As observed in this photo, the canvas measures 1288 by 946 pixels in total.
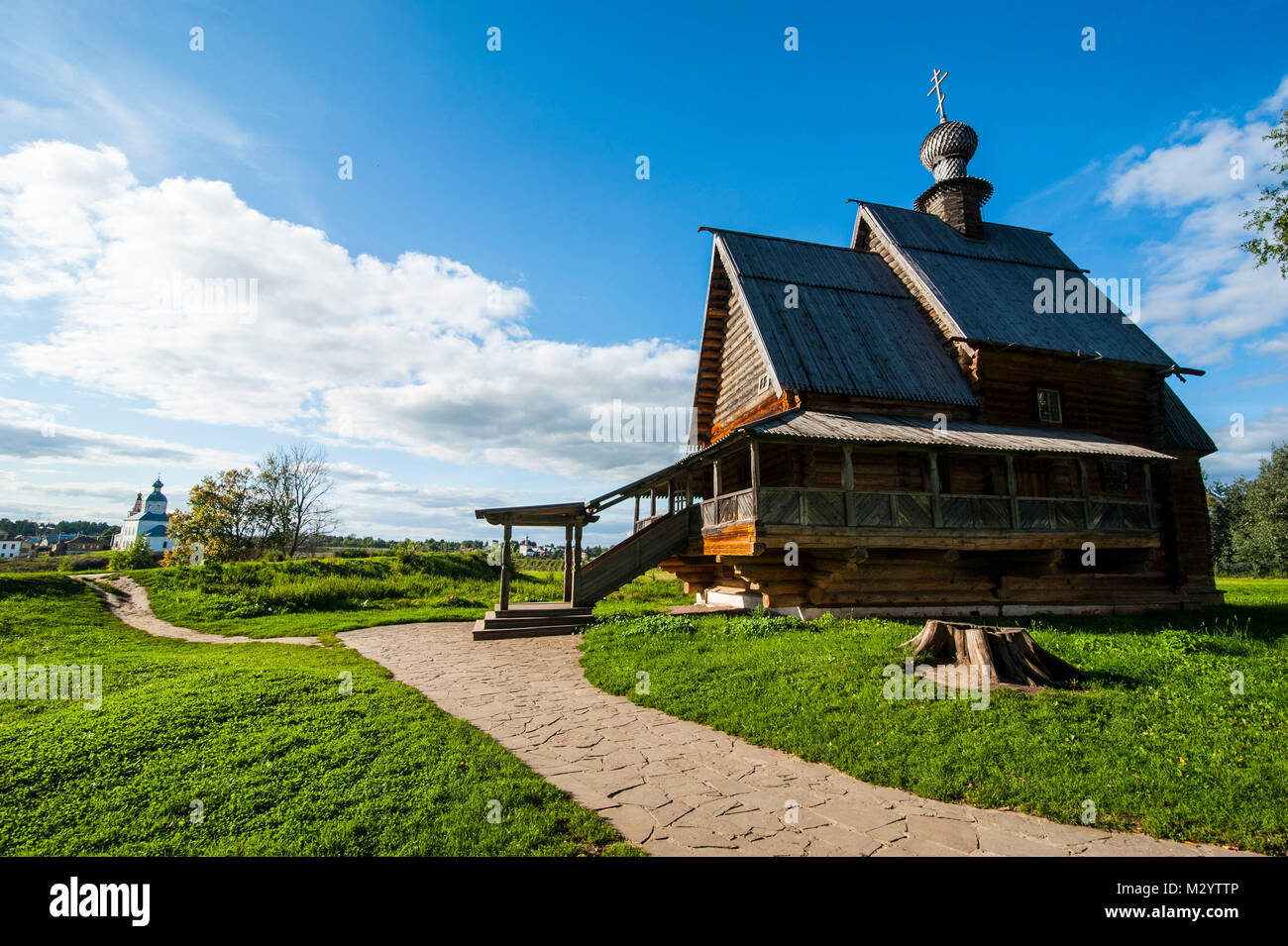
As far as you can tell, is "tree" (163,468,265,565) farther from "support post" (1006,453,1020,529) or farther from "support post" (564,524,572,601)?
"support post" (1006,453,1020,529)

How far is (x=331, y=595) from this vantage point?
21.6m

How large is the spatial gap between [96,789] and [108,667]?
19.1 ft

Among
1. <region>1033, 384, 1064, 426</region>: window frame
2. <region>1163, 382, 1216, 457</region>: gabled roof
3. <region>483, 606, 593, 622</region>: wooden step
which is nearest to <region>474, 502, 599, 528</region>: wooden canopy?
<region>483, 606, 593, 622</region>: wooden step

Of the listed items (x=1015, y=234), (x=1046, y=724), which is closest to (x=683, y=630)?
(x=1046, y=724)

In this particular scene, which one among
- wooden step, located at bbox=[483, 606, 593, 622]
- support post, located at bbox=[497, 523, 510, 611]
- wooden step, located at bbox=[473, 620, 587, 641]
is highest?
support post, located at bbox=[497, 523, 510, 611]

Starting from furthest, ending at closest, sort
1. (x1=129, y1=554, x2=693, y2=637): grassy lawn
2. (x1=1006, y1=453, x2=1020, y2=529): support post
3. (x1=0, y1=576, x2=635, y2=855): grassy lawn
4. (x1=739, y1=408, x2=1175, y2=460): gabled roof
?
(x1=129, y1=554, x2=693, y2=637): grassy lawn < (x1=1006, y1=453, x2=1020, y2=529): support post < (x1=739, y1=408, x2=1175, y2=460): gabled roof < (x1=0, y1=576, x2=635, y2=855): grassy lawn

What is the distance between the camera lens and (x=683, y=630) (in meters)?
12.6

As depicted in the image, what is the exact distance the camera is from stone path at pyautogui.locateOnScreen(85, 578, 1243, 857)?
4117 millimetres

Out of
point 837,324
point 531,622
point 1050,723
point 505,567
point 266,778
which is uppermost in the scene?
point 837,324

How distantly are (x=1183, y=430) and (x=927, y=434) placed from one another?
12339 millimetres

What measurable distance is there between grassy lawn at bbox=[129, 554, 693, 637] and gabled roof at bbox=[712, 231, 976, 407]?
A: 8.59 meters

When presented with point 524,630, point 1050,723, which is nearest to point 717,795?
point 1050,723

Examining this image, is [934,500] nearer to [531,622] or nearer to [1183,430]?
[531,622]
